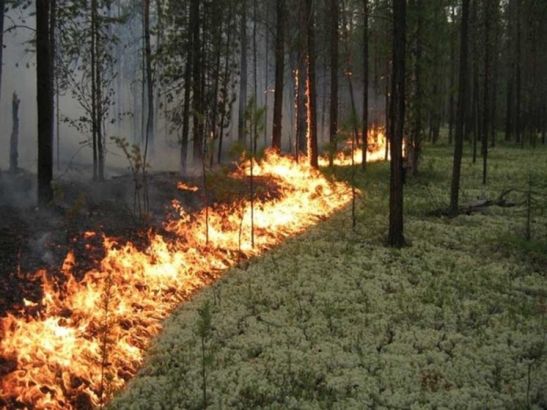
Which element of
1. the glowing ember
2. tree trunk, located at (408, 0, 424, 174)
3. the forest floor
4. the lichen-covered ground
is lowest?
the lichen-covered ground

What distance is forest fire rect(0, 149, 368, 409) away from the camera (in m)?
6.08

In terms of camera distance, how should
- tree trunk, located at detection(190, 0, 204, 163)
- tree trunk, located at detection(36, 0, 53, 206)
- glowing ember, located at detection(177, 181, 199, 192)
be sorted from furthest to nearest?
tree trunk, located at detection(190, 0, 204, 163)
glowing ember, located at detection(177, 181, 199, 192)
tree trunk, located at detection(36, 0, 53, 206)

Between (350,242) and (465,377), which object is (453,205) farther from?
(465,377)

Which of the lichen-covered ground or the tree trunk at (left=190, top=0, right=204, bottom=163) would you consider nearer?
the lichen-covered ground

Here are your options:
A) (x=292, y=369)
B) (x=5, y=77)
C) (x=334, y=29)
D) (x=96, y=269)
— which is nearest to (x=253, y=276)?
(x=96, y=269)

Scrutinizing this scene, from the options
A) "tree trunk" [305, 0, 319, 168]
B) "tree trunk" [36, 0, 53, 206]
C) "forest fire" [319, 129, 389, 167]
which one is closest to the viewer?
"tree trunk" [36, 0, 53, 206]

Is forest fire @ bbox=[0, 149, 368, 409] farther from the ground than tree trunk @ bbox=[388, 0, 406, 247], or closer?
closer

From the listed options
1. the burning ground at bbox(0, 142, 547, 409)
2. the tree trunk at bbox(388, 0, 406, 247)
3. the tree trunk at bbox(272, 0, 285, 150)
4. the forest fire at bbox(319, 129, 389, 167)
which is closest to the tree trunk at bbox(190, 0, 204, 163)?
the tree trunk at bbox(272, 0, 285, 150)

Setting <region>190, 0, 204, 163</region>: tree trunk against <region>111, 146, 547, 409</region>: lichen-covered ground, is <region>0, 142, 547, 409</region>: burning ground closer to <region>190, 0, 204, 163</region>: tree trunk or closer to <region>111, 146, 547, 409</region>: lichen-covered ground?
<region>111, 146, 547, 409</region>: lichen-covered ground

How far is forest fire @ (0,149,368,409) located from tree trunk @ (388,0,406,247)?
3.04 meters

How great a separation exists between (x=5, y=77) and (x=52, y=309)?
57.5m

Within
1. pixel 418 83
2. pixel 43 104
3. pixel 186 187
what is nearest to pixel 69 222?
pixel 43 104

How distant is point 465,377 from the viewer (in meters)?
6.64

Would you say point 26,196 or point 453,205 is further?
point 453,205
